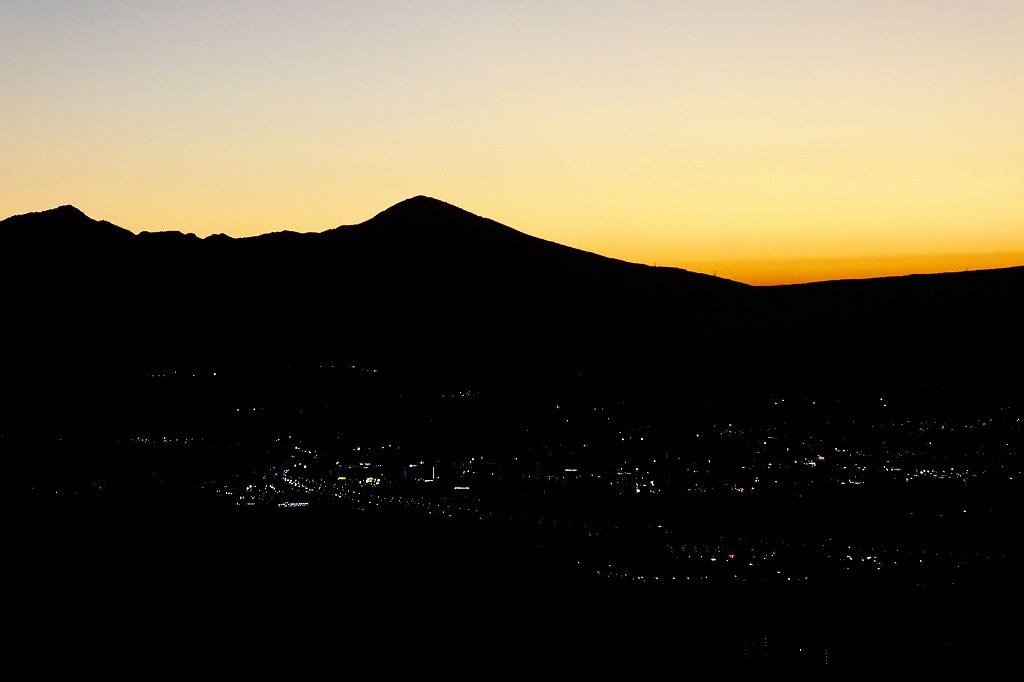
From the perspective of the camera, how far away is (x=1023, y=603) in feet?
307

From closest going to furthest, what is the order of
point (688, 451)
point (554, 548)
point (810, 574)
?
1. point (810, 574)
2. point (554, 548)
3. point (688, 451)

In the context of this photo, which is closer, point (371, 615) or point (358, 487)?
point (371, 615)

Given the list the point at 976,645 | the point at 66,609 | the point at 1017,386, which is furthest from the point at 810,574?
the point at 1017,386

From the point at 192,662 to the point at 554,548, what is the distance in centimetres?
4580

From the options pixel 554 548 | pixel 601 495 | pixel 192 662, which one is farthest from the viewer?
pixel 601 495

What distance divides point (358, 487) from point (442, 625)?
7389 cm

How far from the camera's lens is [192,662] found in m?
77.6

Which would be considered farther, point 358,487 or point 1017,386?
point 1017,386

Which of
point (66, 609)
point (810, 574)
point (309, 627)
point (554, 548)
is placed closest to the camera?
point (309, 627)

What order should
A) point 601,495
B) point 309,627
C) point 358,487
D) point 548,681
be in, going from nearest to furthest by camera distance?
point 548,681
point 309,627
point 601,495
point 358,487

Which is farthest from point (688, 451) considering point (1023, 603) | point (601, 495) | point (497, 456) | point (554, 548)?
point (1023, 603)

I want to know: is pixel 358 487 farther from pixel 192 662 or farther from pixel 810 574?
pixel 192 662

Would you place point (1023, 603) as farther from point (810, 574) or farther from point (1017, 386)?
point (1017, 386)

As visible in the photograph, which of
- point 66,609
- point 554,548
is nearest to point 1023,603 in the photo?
point 554,548
